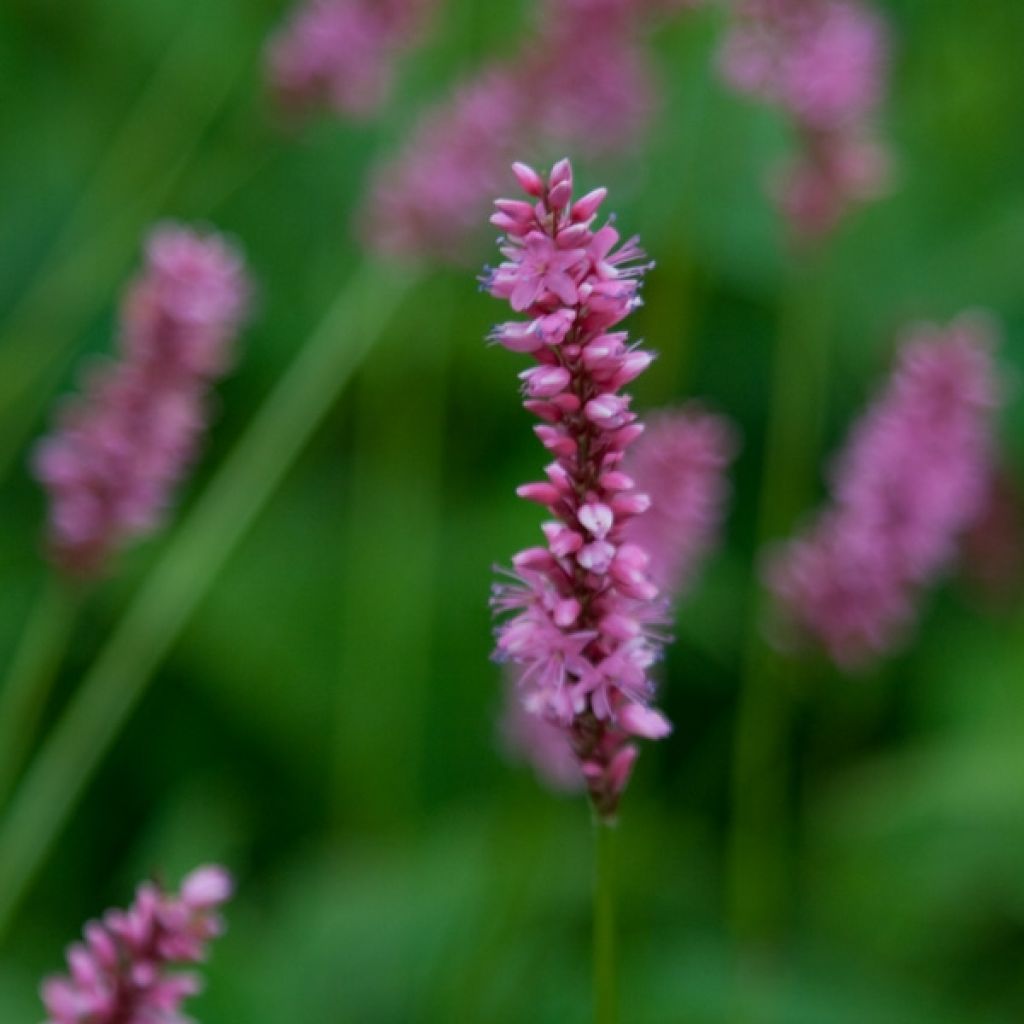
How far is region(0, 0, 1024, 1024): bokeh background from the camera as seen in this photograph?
2021 mm

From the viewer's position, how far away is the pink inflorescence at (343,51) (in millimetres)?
1905

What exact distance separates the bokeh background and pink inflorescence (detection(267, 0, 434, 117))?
0.24 feet

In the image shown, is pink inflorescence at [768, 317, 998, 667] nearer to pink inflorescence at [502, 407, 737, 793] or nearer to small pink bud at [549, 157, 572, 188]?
pink inflorescence at [502, 407, 737, 793]

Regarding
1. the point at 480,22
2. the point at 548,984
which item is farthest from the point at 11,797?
the point at 480,22

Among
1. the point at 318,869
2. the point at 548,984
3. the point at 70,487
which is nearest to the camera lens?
the point at 70,487

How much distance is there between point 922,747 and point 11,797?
1.18 m

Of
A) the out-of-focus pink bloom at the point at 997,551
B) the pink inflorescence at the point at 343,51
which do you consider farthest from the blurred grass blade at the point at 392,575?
the out-of-focus pink bloom at the point at 997,551

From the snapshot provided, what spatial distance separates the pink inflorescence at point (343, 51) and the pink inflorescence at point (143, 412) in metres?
0.51

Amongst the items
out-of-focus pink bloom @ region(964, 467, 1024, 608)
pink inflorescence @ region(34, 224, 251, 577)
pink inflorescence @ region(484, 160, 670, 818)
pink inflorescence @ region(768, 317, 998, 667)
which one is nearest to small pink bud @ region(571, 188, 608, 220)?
pink inflorescence @ region(484, 160, 670, 818)

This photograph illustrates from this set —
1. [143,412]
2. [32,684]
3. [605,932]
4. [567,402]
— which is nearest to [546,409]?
[567,402]

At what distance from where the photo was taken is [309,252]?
2.88 metres

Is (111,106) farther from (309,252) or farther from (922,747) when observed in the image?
(922,747)

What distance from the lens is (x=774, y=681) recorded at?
1935 mm

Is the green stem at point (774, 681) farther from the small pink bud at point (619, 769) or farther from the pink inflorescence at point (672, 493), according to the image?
the small pink bud at point (619, 769)
